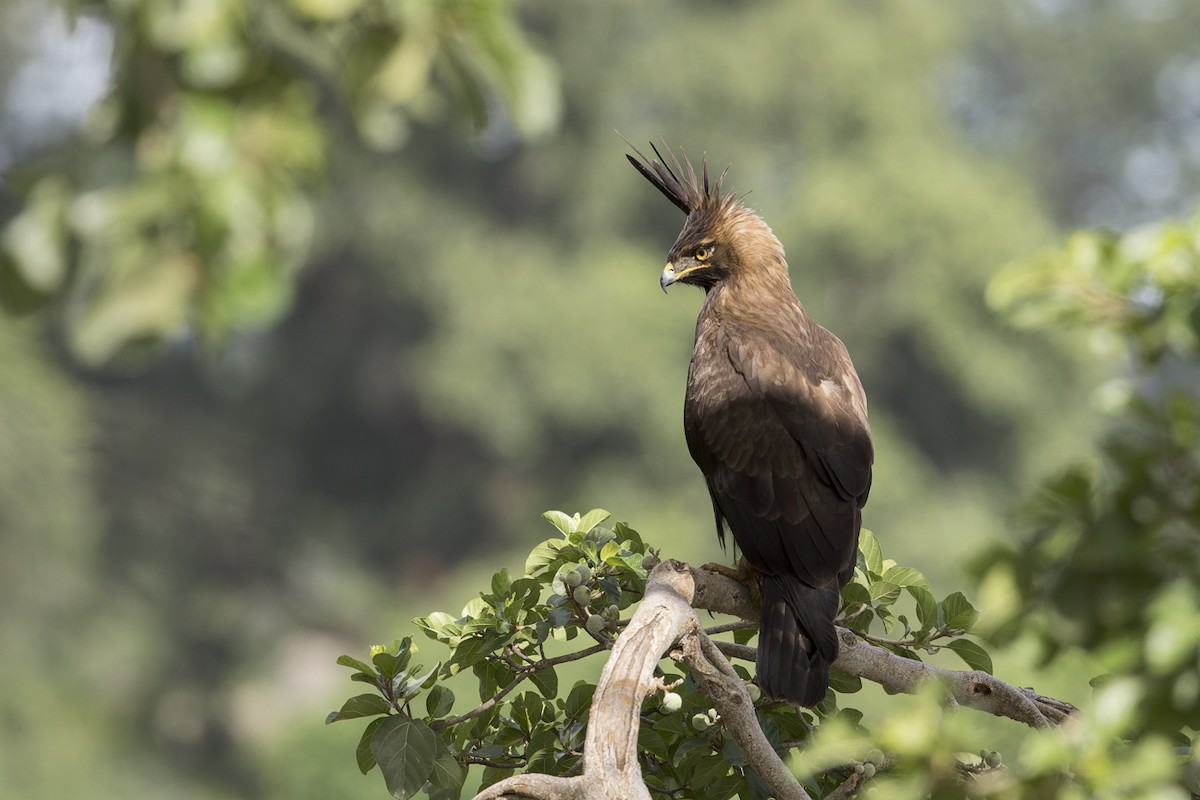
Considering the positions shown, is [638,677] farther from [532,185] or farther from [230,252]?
[532,185]

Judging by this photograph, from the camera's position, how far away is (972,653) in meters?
2.60

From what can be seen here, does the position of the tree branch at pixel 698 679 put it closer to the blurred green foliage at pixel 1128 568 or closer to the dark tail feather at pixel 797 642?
the dark tail feather at pixel 797 642

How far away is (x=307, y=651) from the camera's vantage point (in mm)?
21125

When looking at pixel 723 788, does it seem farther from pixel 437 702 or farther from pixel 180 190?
pixel 180 190

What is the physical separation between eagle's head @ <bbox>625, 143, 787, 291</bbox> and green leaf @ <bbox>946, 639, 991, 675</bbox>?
55.0 inches

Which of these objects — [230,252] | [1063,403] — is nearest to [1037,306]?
[230,252]

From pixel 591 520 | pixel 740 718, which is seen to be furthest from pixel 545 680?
pixel 740 718

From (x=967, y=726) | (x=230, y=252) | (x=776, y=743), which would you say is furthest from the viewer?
(x=776, y=743)

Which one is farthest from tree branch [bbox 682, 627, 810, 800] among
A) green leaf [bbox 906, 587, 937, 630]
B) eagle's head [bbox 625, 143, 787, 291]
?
eagle's head [bbox 625, 143, 787, 291]

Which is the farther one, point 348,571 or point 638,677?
point 348,571

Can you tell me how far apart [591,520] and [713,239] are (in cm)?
149

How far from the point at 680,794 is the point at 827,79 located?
21343 mm

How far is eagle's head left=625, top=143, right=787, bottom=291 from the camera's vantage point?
384cm

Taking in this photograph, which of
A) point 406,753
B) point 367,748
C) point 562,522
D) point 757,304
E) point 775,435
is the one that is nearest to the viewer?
point 406,753
